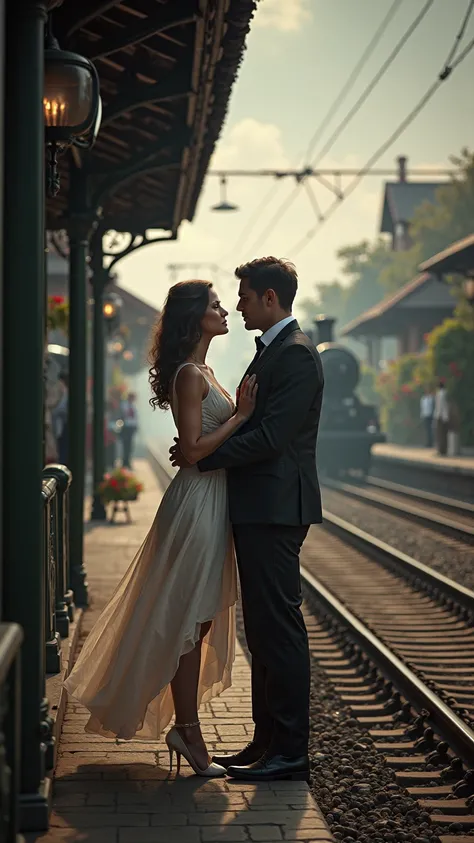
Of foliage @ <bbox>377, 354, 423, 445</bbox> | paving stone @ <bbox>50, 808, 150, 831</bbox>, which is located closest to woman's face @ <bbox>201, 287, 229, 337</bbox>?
paving stone @ <bbox>50, 808, 150, 831</bbox>

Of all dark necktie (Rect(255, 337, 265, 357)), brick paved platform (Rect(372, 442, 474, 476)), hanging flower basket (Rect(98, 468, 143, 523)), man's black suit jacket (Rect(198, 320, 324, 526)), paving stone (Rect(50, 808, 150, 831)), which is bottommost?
paving stone (Rect(50, 808, 150, 831))

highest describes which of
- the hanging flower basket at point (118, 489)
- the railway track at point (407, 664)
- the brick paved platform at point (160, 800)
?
the hanging flower basket at point (118, 489)

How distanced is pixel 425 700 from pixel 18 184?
161 inches

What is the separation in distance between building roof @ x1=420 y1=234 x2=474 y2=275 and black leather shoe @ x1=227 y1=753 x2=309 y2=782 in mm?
24391

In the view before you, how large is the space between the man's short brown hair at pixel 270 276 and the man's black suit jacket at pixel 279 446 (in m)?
0.14

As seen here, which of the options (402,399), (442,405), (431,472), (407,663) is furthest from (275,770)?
(402,399)

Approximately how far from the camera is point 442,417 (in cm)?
3161

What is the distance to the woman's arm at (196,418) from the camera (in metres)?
4.94

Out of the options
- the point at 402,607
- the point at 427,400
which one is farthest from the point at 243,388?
the point at 427,400

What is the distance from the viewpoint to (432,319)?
47750 millimetres

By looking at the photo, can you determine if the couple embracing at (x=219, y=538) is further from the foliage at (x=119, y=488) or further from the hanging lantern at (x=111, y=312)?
the hanging lantern at (x=111, y=312)

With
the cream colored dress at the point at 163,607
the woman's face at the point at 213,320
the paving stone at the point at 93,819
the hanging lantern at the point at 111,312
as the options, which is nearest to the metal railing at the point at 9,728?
the paving stone at the point at 93,819

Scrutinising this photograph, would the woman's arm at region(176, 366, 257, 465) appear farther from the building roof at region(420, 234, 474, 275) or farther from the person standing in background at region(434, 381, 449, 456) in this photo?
the person standing in background at region(434, 381, 449, 456)

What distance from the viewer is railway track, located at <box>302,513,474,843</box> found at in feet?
19.2
